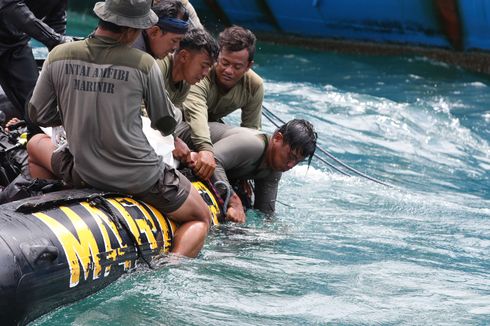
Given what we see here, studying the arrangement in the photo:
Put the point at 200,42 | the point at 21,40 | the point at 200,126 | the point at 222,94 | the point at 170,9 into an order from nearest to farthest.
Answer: the point at 170,9 < the point at 200,42 < the point at 200,126 < the point at 222,94 < the point at 21,40

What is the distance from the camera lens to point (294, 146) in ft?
20.5

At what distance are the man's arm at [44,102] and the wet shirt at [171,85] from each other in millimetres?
1121

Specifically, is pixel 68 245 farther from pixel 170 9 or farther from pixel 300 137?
pixel 300 137

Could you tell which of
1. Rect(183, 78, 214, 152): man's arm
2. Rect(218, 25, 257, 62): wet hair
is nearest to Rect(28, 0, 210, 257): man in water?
Rect(183, 78, 214, 152): man's arm

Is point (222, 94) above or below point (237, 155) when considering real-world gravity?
above

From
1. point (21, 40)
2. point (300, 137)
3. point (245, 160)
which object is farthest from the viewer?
point (21, 40)

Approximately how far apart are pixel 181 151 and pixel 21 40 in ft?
5.14

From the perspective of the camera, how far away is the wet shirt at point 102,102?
4.76 m

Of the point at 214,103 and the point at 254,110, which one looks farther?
the point at 254,110

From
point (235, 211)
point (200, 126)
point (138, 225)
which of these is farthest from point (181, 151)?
point (138, 225)

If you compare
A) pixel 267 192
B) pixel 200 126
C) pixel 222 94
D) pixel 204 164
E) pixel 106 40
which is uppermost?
pixel 106 40

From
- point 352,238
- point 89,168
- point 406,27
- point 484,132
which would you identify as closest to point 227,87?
point 352,238

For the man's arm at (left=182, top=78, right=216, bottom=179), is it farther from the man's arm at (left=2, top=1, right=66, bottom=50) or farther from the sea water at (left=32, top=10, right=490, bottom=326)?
the man's arm at (left=2, top=1, right=66, bottom=50)

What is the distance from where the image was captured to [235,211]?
20.6ft
